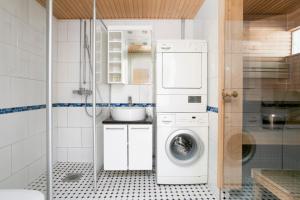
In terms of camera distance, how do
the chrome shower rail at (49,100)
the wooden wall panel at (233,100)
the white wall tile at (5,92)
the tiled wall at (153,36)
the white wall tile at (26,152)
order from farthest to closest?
the tiled wall at (153,36) → the white wall tile at (26,152) → the wooden wall panel at (233,100) → the white wall tile at (5,92) → the chrome shower rail at (49,100)

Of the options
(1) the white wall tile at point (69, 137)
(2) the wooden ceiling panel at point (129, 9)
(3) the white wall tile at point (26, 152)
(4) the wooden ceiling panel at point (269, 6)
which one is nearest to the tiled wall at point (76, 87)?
(1) the white wall tile at point (69, 137)

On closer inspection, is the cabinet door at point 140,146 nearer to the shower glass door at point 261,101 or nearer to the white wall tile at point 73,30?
the shower glass door at point 261,101

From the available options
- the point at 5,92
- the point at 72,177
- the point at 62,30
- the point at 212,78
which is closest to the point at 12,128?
the point at 5,92

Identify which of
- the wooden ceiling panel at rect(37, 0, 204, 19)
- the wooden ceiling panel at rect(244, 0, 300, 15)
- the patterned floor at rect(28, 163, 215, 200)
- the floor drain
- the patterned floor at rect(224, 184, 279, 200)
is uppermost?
the wooden ceiling panel at rect(37, 0, 204, 19)

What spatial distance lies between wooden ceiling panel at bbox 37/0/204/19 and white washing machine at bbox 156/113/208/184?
55.4 inches

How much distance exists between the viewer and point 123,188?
2523mm

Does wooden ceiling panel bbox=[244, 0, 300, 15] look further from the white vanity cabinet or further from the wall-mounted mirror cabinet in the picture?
the white vanity cabinet

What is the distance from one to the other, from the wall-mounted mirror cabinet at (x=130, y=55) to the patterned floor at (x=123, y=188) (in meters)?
1.30

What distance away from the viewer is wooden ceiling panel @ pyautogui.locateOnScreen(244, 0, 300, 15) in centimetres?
172

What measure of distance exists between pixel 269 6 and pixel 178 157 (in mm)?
1783

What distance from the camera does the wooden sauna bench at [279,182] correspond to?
5.36 ft

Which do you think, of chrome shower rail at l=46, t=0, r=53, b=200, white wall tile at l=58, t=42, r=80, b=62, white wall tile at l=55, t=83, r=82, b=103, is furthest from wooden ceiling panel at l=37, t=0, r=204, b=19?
chrome shower rail at l=46, t=0, r=53, b=200

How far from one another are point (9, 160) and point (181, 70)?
2.03 m

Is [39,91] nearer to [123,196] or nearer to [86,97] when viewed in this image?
[86,97]
